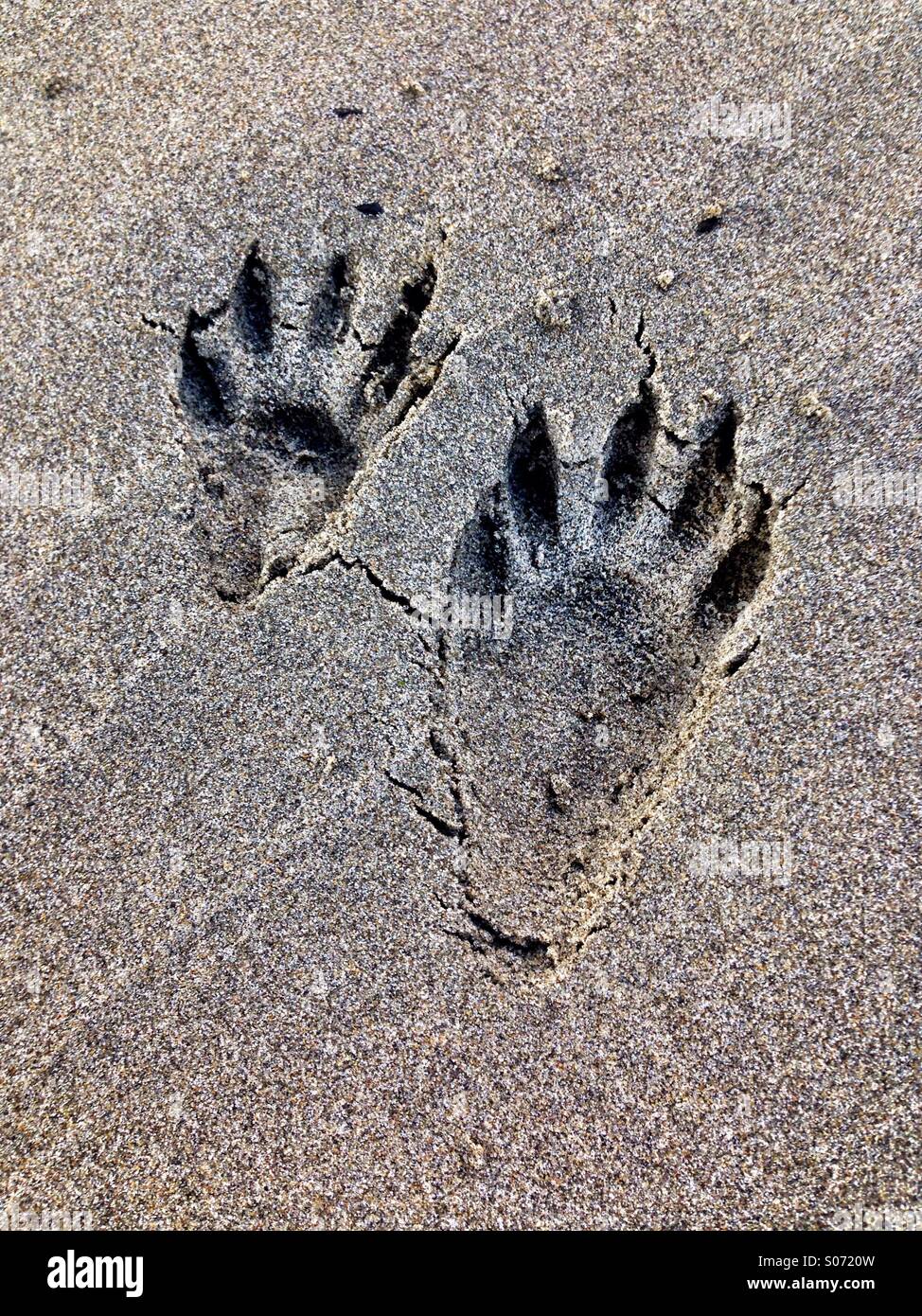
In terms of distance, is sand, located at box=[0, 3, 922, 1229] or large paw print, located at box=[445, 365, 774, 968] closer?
sand, located at box=[0, 3, 922, 1229]

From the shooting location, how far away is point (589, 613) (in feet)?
5.03

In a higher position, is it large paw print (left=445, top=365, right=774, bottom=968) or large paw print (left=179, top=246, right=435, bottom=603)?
large paw print (left=179, top=246, right=435, bottom=603)

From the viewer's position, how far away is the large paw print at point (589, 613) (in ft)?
4.84

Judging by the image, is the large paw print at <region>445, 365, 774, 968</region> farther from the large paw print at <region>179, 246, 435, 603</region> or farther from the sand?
Answer: the large paw print at <region>179, 246, 435, 603</region>

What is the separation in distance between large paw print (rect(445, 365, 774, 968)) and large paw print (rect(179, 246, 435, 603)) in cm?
26

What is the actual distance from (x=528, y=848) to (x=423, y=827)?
0.18 metres

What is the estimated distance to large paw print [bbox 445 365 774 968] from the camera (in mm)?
1475

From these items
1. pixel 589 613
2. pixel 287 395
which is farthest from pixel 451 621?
pixel 287 395

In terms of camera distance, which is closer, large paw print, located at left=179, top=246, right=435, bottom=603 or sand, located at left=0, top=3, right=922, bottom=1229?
sand, located at left=0, top=3, right=922, bottom=1229

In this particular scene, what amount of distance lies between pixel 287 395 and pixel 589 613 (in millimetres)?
668

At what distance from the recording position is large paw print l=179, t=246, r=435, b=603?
1533 mm

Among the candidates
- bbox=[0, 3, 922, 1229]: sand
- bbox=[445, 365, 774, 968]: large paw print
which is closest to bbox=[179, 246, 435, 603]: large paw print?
bbox=[0, 3, 922, 1229]: sand

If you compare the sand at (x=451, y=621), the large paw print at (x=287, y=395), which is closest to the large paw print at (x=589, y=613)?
the sand at (x=451, y=621)
